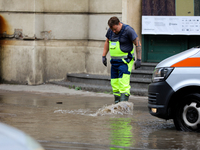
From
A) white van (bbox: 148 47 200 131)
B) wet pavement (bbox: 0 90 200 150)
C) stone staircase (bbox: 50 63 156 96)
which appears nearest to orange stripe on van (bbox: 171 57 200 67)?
white van (bbox: 148 47 200 131)

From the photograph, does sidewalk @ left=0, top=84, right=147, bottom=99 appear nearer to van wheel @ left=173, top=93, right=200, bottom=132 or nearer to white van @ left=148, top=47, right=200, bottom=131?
white van @ left=148, top=47, right=200, bottom=131

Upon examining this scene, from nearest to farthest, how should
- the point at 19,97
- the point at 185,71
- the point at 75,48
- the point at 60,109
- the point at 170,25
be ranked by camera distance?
the point at 185,71, the point at 60,109, the point at 19,97, the point at 170,25, the point at 75,48

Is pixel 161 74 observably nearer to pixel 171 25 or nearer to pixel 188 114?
pixel 188 114

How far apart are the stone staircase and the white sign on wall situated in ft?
3.49

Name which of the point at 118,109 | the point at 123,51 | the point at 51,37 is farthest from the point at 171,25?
the point at 118,109

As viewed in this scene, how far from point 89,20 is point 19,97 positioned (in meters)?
4.06

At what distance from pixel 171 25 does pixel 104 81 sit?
2.58m

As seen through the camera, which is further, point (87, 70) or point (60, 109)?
point (87, 70)

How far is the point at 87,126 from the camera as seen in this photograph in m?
6.61

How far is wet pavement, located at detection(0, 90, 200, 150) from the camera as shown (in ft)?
17.7

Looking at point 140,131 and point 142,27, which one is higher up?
point 142,27

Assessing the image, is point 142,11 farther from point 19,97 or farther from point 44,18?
point 19,97

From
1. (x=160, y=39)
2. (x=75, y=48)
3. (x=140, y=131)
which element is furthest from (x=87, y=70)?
(x=140, y=131)

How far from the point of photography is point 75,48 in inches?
511
